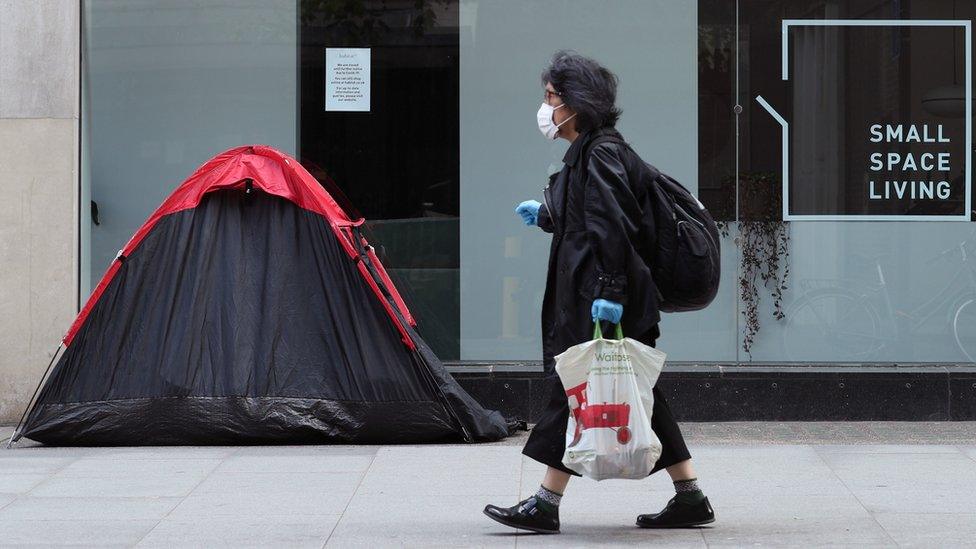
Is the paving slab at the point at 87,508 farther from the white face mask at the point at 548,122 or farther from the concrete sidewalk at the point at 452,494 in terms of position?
the white face mask at the point at 548,122

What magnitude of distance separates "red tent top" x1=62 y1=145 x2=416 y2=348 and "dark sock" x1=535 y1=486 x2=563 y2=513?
2323mm

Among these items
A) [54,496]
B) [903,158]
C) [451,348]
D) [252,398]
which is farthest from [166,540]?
[903,158]

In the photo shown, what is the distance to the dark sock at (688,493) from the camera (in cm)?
526

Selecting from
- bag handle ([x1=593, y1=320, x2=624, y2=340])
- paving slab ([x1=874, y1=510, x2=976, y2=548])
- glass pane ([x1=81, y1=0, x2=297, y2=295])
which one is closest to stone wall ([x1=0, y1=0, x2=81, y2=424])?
glass pane ([x1=81, y1=0, x2=297, y2=295])

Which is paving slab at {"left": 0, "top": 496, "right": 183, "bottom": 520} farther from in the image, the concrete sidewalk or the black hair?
the black hair

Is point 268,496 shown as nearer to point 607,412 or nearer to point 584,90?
point 607,412

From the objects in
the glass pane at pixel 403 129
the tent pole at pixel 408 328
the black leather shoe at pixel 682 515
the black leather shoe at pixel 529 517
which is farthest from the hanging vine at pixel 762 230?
the black leather shoe at pixel 529 517

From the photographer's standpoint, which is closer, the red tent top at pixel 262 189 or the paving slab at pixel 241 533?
the paving slab at pixel 241 533

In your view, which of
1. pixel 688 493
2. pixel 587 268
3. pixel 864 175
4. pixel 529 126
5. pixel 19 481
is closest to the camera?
pixel 587 268

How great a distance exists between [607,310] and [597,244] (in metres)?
0.25

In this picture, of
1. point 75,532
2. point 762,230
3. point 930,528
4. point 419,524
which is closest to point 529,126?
point 762,230

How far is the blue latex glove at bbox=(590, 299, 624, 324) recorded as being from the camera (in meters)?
4.98

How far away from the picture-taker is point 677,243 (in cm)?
516

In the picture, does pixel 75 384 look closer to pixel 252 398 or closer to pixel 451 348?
pixel 252 398
